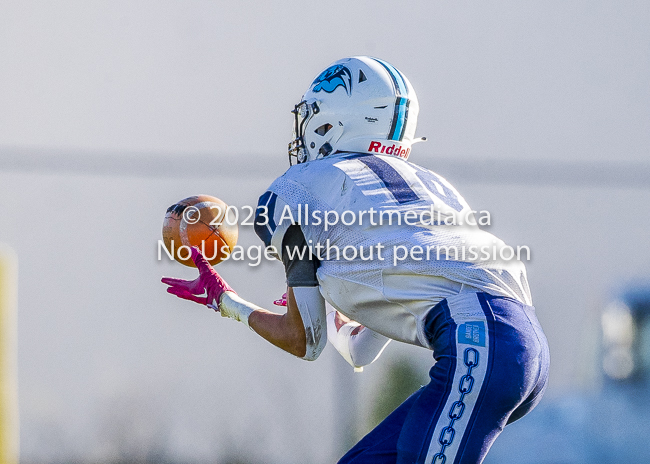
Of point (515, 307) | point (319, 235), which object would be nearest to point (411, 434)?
point (515, 307)

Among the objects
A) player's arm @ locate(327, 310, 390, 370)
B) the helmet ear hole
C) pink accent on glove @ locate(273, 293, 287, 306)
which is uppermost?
the helmet ear hole

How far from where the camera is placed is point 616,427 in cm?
1130

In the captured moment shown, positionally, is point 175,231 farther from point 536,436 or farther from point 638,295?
point 638,295

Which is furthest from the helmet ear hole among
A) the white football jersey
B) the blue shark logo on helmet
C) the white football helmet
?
the white football jersey

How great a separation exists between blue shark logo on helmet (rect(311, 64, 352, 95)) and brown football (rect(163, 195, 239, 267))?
73 centimetres

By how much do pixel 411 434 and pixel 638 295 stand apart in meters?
9.78

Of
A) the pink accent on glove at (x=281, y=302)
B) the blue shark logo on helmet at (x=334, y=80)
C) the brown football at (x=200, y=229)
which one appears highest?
the blue shark logo on helmet at (x=334, y=80)

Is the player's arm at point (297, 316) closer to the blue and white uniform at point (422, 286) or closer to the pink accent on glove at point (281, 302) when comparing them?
the blue and white uniform at point (422, 286)

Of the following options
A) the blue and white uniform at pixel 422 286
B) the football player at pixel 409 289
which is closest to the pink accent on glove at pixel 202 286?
the football player at pixel 409 289

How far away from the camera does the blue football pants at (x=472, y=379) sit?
2754 millimetres

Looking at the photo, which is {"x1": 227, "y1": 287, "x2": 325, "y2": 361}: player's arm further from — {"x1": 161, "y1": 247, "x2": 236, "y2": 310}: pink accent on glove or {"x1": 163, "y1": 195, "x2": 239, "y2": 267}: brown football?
{"x1": 163, "y1": 195, "x2": 239, "y2": 267}: brown football

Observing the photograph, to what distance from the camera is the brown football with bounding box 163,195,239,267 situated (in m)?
3.96

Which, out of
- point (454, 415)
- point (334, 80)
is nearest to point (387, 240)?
point (454, 415)

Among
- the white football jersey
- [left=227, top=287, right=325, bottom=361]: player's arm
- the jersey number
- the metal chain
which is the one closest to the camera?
the metal chain
